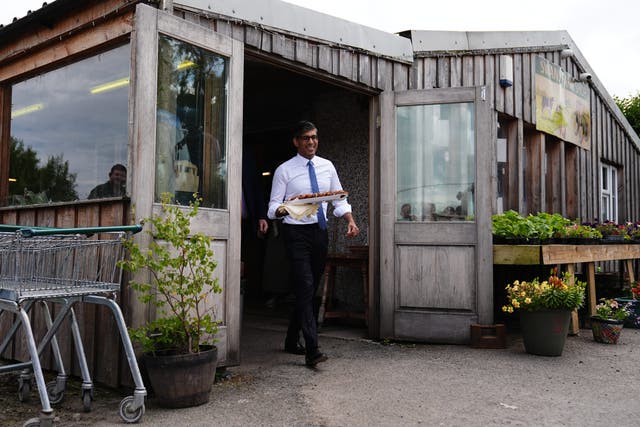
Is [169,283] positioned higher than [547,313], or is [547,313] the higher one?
[169,283]

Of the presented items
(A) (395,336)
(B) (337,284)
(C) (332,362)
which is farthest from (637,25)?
(C) (332,362)

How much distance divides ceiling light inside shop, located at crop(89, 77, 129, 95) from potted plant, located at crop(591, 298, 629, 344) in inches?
193

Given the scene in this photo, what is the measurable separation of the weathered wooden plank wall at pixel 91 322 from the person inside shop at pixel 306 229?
1257mm

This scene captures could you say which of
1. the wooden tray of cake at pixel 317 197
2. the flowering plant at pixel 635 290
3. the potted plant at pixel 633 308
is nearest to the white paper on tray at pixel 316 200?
the wooden tray of cake at pixel 317 197

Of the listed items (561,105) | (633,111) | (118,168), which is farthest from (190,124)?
(633,111)

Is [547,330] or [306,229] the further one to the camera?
[547,330]

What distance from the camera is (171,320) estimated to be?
3.51 metres

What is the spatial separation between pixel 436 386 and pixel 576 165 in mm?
6396

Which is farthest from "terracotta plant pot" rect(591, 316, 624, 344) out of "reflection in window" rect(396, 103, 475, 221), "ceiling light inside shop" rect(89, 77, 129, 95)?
"ceiling light inside shop" rect(89, 77, 129, 95)

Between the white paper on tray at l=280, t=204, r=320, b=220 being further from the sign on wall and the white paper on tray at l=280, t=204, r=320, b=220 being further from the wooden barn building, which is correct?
the sign on wall

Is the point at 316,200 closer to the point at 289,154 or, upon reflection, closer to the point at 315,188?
the point at 315,188

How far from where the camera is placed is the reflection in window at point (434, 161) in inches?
226

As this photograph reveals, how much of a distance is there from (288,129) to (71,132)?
398 cm

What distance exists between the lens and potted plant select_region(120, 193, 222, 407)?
3.36 metres
